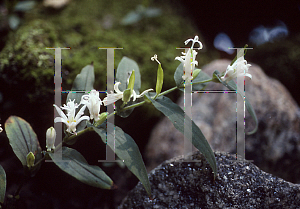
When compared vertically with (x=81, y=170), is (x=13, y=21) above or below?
above

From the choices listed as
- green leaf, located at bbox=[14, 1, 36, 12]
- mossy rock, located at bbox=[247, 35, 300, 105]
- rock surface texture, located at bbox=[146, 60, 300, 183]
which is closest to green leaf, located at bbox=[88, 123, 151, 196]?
rock surface texture, located at bbox=[146, 60, 300, 183]

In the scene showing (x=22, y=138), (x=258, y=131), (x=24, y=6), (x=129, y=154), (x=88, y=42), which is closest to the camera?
(x=129, y=154)

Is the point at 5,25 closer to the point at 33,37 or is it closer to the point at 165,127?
the point at 33,37

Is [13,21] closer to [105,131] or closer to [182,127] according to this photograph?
[105,131]

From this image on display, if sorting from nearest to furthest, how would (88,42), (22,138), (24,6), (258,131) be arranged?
(22,138), (258,131), (88,42), (24,6)

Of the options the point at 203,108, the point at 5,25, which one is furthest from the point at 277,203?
the point at 5,25

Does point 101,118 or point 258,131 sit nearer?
point 101,118

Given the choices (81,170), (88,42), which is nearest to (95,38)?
(88,42)
